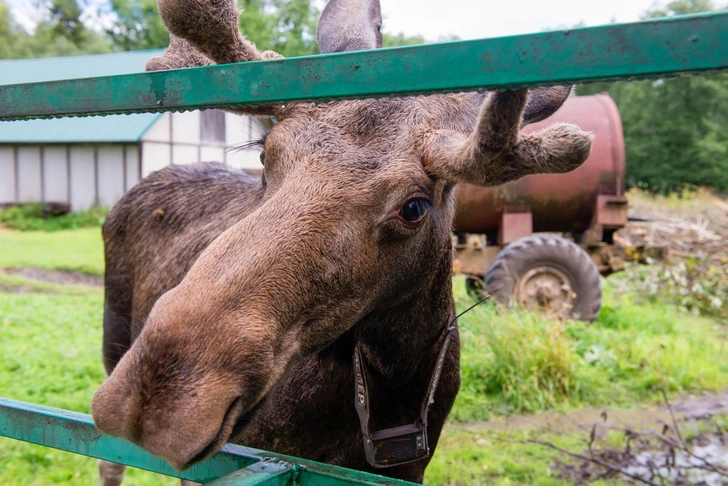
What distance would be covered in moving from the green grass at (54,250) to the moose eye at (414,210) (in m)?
11.5

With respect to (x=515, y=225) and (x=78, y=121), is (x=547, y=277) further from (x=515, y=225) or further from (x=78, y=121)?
(x=78, y=121)

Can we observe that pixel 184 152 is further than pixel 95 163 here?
Yes

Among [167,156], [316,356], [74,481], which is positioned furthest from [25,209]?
[316,356]

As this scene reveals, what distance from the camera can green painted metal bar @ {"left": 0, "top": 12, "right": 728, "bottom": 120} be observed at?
111cm

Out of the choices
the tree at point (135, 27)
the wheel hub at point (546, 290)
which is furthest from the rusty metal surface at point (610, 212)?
the tree at point (135, 27)

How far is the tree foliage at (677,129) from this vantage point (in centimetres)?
3784

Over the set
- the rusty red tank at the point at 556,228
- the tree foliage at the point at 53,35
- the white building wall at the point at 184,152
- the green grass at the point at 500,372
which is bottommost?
the green grass at the point at 500,372

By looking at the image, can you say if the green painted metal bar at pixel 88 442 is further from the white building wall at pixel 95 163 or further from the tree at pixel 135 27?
the tree at pixel 135 27

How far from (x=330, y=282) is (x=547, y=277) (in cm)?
668

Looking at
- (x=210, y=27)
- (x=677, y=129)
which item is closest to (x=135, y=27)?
(x=677, y=129)

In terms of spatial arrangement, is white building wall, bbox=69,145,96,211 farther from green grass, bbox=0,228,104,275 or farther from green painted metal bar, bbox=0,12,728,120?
green painted metal bar, bbox=0,12,728,120

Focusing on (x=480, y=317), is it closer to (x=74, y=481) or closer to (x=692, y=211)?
(x=74, y=481)

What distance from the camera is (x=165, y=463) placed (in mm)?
1781

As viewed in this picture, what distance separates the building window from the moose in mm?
21339
